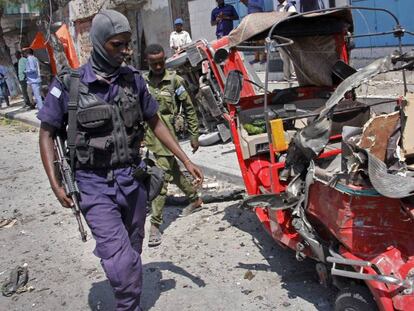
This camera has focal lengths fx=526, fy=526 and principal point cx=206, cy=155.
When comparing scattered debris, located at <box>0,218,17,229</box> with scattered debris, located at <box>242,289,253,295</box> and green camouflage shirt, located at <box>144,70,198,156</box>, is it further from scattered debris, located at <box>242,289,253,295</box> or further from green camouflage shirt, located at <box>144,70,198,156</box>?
scattered debris, located at <box>242,289,253,295</box>

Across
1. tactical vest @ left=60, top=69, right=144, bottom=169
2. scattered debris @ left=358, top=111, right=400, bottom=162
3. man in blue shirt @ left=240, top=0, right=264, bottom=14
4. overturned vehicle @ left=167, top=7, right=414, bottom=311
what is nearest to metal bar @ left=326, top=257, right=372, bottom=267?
overturned vehicle @ left=167, top=7, right=414, bottom=311

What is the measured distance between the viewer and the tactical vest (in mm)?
2965

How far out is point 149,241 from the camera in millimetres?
4793

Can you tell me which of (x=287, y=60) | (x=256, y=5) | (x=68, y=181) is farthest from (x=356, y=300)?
(x=256, y=5)

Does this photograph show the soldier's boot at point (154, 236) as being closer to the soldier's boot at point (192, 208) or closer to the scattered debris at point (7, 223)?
the soldier's boot at point (192, 208)

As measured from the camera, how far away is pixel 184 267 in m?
4.27

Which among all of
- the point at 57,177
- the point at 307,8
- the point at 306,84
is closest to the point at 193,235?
the point at 306,84

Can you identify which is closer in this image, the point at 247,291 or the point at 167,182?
the point at 247,291

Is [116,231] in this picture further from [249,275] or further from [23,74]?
[23,74]

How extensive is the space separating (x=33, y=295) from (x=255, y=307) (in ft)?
5.78

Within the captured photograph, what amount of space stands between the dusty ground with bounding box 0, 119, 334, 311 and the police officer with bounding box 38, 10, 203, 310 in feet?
2.83

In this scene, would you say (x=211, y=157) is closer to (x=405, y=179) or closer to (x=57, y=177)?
(x=57, y=177)

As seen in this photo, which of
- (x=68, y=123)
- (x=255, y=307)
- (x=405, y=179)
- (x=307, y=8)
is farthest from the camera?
(x=307, y=8)

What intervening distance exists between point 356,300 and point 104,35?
1.99 m
